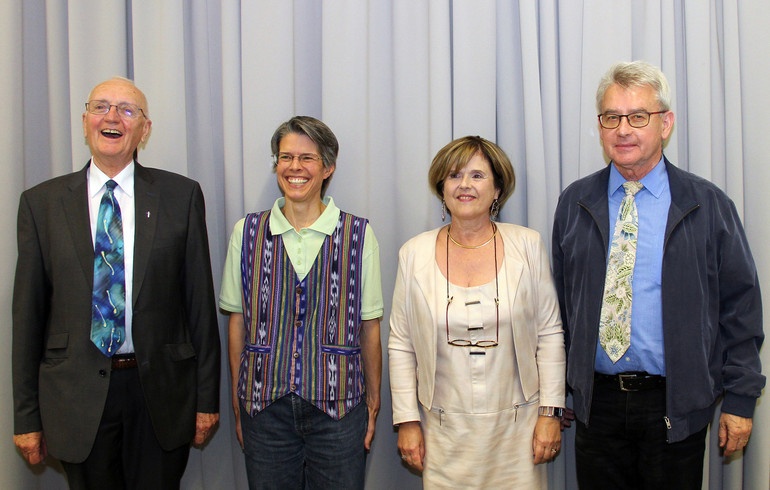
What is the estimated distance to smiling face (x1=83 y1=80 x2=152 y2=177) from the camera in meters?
1.82

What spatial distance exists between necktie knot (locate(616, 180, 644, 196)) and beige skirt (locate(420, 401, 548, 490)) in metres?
0.75

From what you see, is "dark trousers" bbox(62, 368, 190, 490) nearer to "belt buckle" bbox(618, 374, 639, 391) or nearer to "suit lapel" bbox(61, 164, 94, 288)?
"suit lapel" bbox(61, 164, 94, 288)

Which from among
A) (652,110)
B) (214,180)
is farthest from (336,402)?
(652,110)

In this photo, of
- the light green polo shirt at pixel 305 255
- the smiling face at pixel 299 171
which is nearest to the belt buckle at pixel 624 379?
the light green polo shirt at pixel 305 255

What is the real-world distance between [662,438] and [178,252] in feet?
5.30

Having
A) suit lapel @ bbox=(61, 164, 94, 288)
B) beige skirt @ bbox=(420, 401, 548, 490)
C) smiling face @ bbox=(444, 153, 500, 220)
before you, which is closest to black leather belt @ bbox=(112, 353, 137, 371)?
suit lapel @ bbox=(61, 164, 94, 288)

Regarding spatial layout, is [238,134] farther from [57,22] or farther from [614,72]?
[614,72]

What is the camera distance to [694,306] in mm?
1662

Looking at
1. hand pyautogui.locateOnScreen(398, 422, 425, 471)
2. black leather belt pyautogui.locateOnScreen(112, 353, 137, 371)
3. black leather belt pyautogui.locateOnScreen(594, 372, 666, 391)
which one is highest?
black leather belt pyautogui.locateOnScreen(112, 353, 137, 371)

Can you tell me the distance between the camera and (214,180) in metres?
2.47

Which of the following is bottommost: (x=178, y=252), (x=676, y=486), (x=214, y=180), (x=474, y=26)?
(x=676, y=486)

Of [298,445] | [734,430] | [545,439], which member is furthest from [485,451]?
[734,430]

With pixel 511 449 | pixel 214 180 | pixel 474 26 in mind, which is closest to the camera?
pixel 511 449

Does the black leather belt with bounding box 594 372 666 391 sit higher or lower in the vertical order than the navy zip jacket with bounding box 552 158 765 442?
lower
